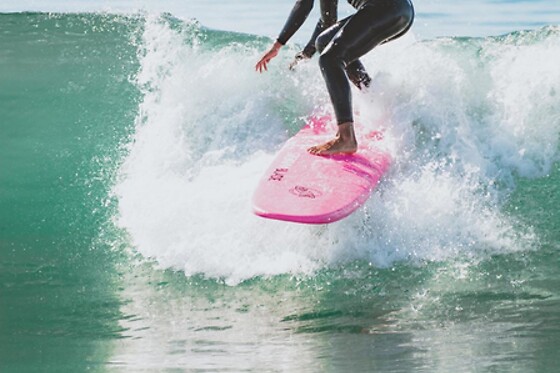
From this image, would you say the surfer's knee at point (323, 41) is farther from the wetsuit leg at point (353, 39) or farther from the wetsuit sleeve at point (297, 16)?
the wetsuit sleeve at point (297, 16)

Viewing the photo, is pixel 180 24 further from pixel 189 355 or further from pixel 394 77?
pixel 189 355

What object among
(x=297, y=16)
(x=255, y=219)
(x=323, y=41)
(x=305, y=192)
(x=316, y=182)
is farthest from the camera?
(x=297, y=16)

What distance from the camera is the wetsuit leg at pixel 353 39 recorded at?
6109 mm

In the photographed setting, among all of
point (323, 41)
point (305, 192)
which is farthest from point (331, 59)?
point (305, 192)

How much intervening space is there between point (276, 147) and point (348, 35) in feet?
5.71

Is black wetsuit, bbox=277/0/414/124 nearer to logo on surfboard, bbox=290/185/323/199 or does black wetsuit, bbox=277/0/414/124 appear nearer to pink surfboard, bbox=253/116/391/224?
pink surfboard, bbox=253/116/391/224

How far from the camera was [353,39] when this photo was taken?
6199 mm

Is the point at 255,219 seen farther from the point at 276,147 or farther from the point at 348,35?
the point at 276,147

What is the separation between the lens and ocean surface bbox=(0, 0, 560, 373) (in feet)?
15.5

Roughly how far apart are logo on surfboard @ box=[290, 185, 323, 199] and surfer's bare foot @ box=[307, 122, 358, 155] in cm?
45

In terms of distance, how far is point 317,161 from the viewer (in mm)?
6234

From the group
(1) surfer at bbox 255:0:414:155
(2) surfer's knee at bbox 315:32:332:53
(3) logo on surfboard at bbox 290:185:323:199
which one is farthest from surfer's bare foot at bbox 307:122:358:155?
(2) surfer's knee at bbox 315:32:332:53

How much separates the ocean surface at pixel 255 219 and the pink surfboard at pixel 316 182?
0.23 meters

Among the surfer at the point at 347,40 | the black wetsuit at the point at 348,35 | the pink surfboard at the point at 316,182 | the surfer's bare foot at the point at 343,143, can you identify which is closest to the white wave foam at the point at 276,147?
the pink surfboard at the point at 316,182
